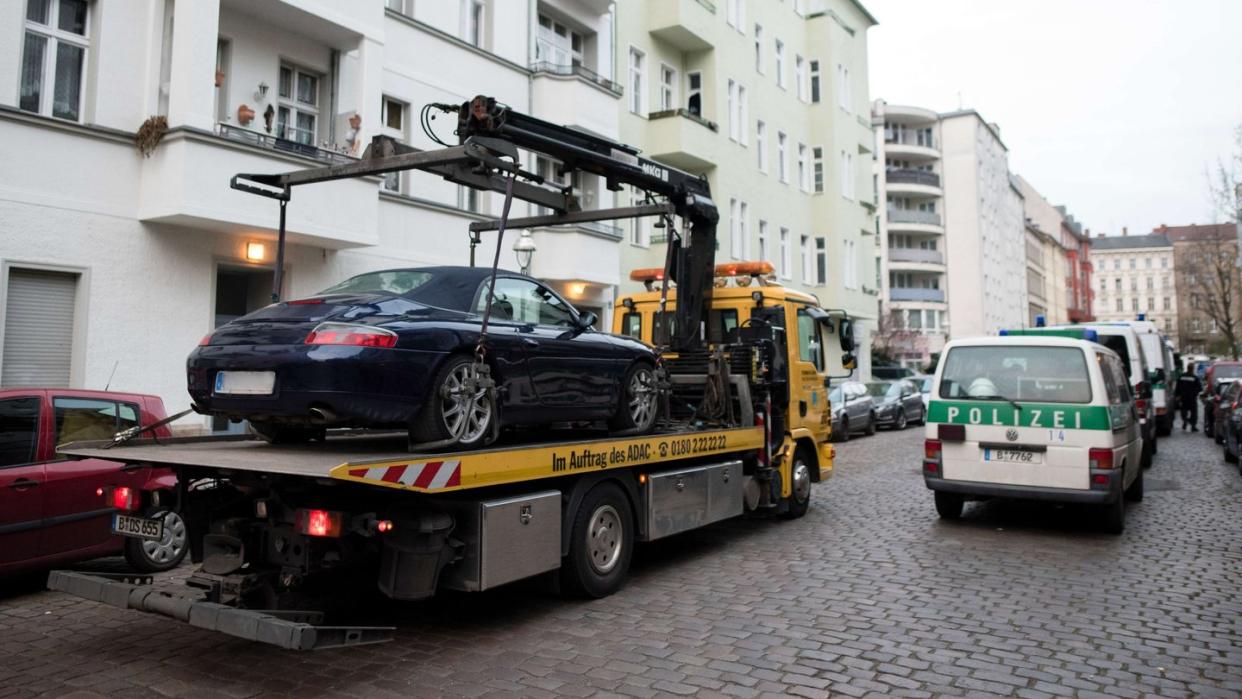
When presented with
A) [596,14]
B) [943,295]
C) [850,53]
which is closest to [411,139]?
[596,14]

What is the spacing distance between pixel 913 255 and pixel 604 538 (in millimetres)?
60509

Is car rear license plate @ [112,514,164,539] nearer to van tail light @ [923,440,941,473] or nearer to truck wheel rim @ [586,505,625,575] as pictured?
truck wheel rim @ [586,505,625,575]

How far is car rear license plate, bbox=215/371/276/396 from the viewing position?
5.11 metres

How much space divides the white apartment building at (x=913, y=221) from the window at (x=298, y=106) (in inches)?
2025

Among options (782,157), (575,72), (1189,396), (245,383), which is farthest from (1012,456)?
(782,157)

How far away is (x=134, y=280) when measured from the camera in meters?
11.4

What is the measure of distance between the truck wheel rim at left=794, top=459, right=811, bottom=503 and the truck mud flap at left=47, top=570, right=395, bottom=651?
19.5 feet

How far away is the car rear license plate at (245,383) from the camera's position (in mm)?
5109

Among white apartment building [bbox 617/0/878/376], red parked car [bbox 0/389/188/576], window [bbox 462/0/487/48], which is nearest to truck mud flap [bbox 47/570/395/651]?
red parked car [bbox 0/389/188/576]

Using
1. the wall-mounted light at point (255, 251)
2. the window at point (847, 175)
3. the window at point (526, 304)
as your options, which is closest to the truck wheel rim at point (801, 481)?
the window at point (526, 304)

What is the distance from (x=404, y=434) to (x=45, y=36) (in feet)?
27.1

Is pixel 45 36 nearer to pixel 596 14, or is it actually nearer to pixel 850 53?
pixel 596 14

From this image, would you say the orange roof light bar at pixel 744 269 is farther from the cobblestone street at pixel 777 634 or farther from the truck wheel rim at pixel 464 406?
the truck wheel rim at pixel 464 406

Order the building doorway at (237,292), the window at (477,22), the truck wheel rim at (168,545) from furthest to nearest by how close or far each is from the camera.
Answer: the window at (477,22)
the building doorway at (237,292)
the truck wheel rim at (168,545)
